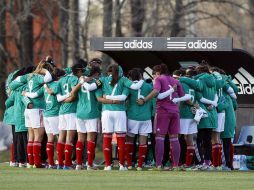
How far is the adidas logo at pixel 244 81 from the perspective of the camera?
91.1 feet

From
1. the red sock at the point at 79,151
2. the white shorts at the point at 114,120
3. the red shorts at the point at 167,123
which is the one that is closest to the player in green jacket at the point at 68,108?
the red sock at the point at 79,151

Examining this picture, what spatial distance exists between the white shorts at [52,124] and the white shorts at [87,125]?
783 mm

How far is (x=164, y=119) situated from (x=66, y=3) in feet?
59.4

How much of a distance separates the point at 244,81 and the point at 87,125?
196 inches

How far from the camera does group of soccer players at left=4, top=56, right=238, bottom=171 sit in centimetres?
2420

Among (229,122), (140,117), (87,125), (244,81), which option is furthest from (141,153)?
(244,81)

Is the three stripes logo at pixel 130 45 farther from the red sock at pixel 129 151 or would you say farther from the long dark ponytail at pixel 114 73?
the red sock at pixel 129 151

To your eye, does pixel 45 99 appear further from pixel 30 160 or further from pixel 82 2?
pixel 82 2

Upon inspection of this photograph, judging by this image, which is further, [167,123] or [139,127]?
[139,127]

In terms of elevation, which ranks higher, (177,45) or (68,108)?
(177,45)

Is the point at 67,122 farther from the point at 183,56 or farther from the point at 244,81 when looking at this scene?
the point at 244,81

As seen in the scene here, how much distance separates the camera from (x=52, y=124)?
25094 mm

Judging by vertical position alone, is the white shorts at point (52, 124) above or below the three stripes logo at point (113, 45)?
below

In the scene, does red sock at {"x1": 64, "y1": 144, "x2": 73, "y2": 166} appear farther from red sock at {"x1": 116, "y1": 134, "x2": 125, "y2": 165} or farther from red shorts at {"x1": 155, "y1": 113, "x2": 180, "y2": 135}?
red shorts at {"x1": 155, "y1": 113, "x2": 180, "y2": 135}
